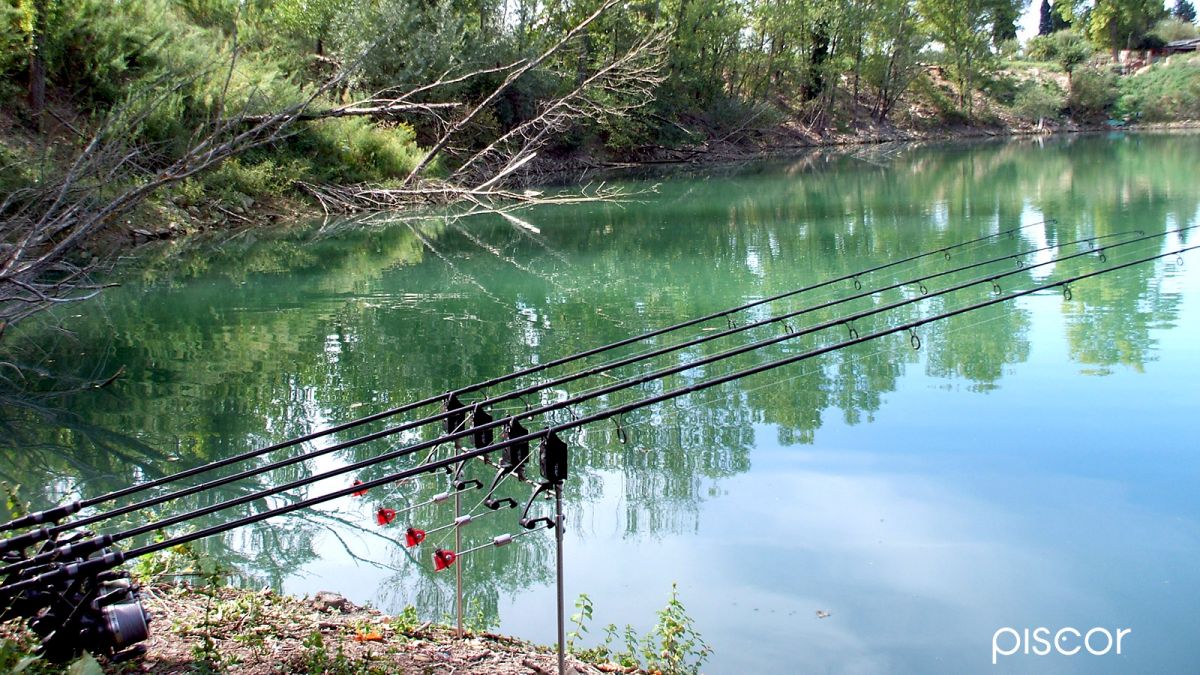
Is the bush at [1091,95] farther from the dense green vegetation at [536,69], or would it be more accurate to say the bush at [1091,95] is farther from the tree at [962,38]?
the tree at [962,38]

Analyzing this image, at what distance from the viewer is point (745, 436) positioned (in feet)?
25.4

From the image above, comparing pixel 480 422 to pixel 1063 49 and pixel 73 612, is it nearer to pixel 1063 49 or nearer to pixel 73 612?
pixel 73 612

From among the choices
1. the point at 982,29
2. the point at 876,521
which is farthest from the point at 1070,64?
the point at 876,521

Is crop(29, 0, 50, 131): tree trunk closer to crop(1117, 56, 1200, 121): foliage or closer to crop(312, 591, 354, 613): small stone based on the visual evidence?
crop(312, 591, 354, 613): small stone

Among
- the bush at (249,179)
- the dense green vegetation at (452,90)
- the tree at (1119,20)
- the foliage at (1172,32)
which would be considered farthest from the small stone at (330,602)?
the foliage at (1172,32)

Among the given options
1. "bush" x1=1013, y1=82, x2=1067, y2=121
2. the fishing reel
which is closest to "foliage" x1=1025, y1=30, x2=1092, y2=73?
"bush" x1=1013, y1=82, x2=1067, y2=121

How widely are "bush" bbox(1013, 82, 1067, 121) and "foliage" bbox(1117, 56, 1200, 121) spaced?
2.83 metres

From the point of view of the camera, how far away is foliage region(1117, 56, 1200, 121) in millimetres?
49125

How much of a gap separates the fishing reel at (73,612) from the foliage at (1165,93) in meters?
54.2

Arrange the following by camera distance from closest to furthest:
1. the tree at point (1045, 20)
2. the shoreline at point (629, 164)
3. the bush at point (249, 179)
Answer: the shoreline at point (629, 164) < the bush at point (249, 179) < the tree at point (1045, 20)

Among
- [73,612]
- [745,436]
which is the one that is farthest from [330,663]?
[745,436]

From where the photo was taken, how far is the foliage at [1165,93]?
49.1m

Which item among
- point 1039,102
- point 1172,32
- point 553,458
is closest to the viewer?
point 553,458

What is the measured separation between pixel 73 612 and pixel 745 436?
5009mm
